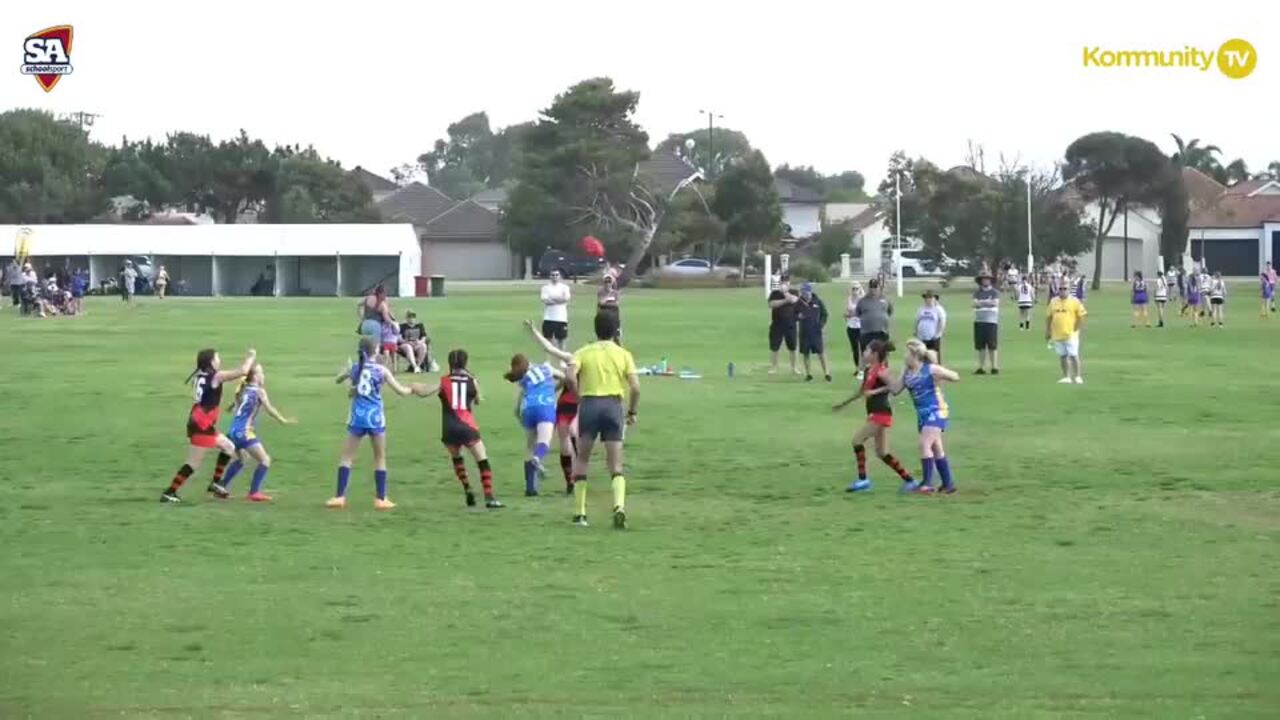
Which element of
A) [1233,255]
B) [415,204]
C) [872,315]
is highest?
[415,204]

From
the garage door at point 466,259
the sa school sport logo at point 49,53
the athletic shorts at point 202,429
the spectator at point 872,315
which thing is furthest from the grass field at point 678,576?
the garage door at point 466,259

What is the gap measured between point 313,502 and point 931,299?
1502 cm

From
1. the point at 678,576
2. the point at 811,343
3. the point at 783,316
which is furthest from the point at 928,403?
the point at 783,316

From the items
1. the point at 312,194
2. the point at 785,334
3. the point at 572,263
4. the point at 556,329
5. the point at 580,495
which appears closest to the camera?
the point at 580,495

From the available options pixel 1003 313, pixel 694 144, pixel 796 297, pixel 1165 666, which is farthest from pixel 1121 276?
pixel 1165 666

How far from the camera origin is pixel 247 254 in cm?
9019

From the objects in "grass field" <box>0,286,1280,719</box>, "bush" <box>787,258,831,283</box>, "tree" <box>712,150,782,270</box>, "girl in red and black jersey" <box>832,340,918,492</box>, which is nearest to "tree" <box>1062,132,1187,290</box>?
"bush" <box>787,258,831,283</box>

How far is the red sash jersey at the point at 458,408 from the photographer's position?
17.5 metres

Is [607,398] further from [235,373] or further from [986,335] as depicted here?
[986,335]

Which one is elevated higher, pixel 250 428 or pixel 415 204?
pixel 415 204

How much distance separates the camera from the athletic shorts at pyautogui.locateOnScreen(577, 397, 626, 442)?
16.6 meters

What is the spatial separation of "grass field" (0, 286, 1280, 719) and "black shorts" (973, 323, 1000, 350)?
6746 millimetres

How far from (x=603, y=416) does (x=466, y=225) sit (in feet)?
383

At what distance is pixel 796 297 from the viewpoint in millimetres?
33969
